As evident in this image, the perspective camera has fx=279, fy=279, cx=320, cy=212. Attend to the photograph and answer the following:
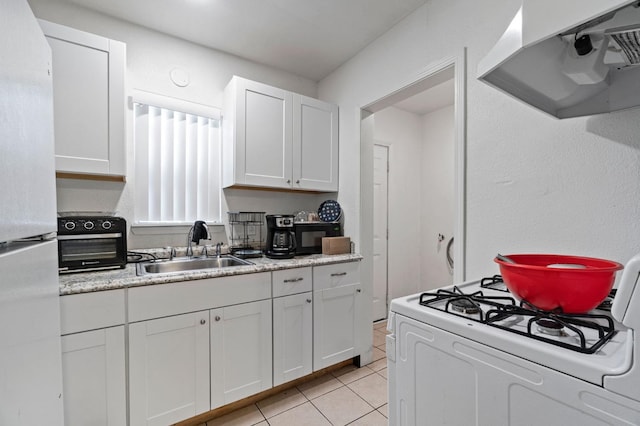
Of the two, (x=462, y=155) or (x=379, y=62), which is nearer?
(x=462, y=155)

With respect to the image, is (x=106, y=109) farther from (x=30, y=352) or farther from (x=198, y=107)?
(x=30, y=352)

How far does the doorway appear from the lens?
5.10 ft

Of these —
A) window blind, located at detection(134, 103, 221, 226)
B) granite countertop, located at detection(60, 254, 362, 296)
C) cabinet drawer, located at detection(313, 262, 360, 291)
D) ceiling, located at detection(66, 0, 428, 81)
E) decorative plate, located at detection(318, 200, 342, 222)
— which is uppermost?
ceiling, located at detection(66, 0, 428, 81)

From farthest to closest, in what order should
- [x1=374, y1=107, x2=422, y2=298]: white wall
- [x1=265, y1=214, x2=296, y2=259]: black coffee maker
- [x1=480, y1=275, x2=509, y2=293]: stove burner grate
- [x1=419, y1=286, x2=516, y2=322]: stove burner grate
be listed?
[x1=374, y1=107, x2=422, y2=298]: white wall, [x1=265, y1=214, x2=296, y2=259]: black coffee maker, [x1=480, y1=275, x2=509, y2=293]: stove burner grate, [x1=419, y1=286, x2=516, y2=322]: stove burner grate

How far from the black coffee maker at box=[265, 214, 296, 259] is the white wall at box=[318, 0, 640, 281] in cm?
121

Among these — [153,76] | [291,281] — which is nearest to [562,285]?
[291,281]

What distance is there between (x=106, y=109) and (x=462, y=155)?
208 centimetres

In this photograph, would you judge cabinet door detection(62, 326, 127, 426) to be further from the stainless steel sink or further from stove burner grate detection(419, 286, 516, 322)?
stove burner grate detection(419, 286, 516, 322)

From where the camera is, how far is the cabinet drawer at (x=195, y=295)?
1424 millimetres

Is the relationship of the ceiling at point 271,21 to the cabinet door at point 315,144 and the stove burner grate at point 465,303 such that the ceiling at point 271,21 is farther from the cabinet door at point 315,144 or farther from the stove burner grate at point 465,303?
the stove burner grate at point 465,303

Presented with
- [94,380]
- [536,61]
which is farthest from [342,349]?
[536,61]

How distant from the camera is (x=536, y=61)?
2.77 feet

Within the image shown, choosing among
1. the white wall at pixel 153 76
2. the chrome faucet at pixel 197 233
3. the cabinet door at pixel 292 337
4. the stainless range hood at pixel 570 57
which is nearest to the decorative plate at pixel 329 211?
the white wall at pixel 153 76

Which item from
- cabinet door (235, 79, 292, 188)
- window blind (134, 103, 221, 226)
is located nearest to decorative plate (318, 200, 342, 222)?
cabinet door (235, 79, 292, 188)
